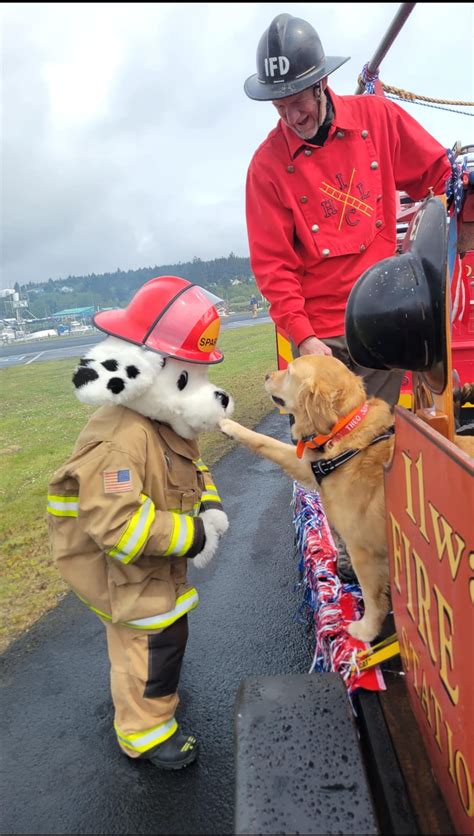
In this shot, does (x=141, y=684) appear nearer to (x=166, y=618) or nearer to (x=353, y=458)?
(x=166, y=618)

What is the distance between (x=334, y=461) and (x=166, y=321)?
95 cm

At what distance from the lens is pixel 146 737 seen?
7.23 feet

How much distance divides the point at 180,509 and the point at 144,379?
0.61 m

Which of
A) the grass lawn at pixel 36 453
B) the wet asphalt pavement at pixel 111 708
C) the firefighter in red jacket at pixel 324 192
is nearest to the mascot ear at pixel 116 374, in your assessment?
the firefighter in red jacket at pixel 324 192

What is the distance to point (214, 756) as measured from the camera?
7.45 ft

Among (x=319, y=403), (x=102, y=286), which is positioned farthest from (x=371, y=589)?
(x=102, y=286)

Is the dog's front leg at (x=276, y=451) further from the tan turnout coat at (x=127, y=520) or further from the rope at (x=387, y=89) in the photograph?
the rope at (x=387, y=89)

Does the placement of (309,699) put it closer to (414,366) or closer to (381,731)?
(381,731)

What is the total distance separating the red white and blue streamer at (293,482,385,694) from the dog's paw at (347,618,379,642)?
0.02 m

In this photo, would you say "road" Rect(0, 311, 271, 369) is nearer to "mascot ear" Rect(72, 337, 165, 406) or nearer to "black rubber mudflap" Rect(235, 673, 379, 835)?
"mascot ear" Rect(72, 337, 165, 406)

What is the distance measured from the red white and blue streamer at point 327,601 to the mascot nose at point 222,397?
1.11 meters

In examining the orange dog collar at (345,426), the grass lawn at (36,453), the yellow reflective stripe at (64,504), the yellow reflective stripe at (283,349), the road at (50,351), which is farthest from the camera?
the road at (50,351)

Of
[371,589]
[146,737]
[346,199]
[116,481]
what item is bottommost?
[146,737]

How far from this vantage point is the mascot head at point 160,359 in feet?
6.92
